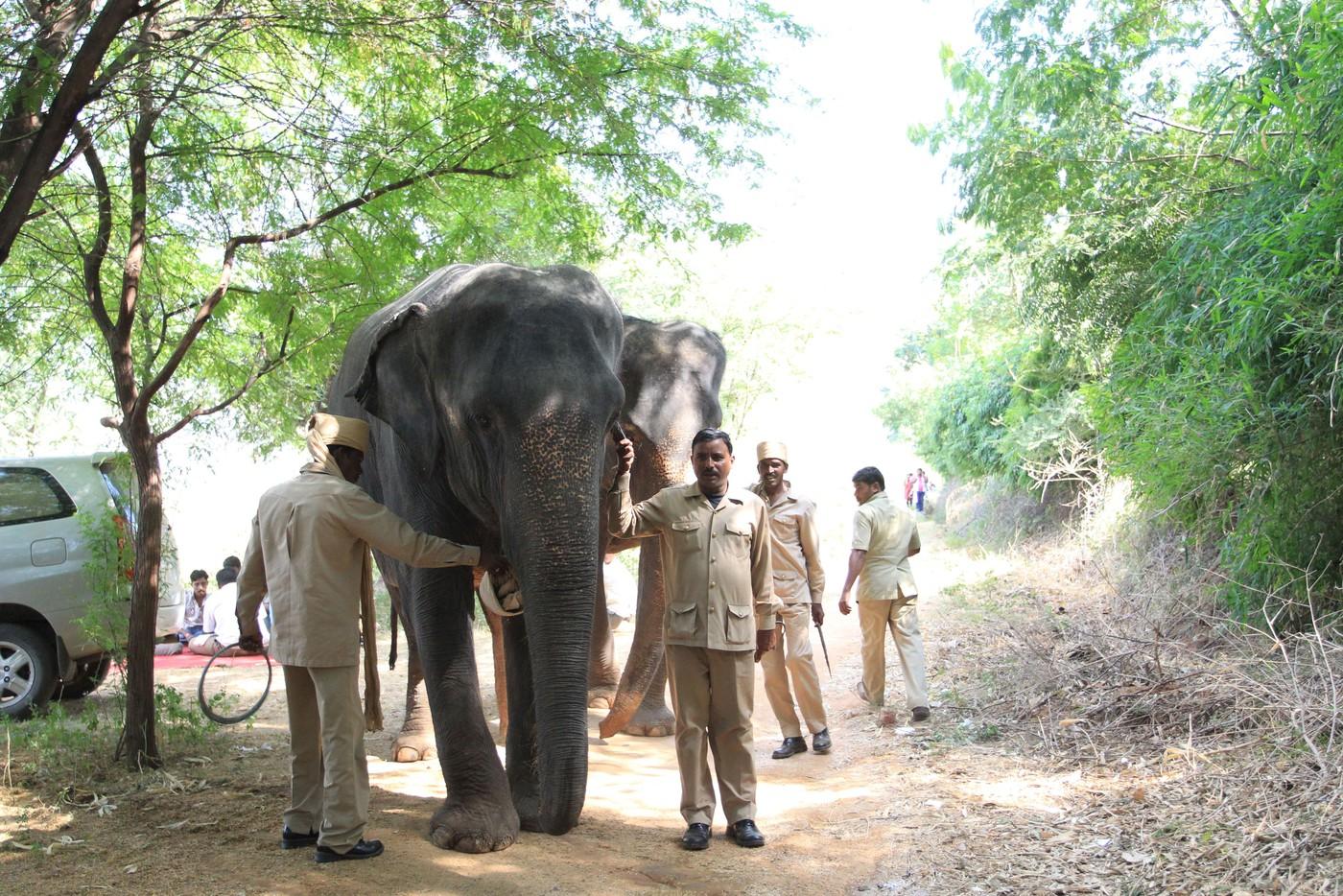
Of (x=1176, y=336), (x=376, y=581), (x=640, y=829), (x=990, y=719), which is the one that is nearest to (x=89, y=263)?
(x=640, y=829)

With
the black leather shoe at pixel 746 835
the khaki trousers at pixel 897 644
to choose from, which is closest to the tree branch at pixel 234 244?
the black leather shoe at pixel 746 835

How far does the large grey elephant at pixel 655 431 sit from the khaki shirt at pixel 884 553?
4.80ft

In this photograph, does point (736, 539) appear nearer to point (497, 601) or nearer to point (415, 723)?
point (497, 601)

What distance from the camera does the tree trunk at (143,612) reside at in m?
7.10

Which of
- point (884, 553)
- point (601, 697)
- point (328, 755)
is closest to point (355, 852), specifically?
point (328, 755)

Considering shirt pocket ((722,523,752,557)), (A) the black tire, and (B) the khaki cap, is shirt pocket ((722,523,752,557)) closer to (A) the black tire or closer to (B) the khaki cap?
(B) the khaki cap

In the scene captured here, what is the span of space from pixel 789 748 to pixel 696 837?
242cm

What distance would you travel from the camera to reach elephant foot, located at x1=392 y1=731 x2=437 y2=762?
26.6 feet

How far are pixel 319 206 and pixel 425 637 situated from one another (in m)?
4.49

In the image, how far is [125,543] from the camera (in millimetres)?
8539

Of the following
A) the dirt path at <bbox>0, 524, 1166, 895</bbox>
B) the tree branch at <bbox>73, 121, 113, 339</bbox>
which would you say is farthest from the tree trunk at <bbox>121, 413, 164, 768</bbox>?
the tree branch at <bbox>73, 121, 113, 339</bbox>

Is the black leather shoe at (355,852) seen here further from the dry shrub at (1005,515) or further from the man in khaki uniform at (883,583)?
the dry shrub at (1005,515)

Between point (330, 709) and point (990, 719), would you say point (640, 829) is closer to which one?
point (330, 709)

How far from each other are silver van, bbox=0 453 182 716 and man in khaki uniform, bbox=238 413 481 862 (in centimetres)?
424
